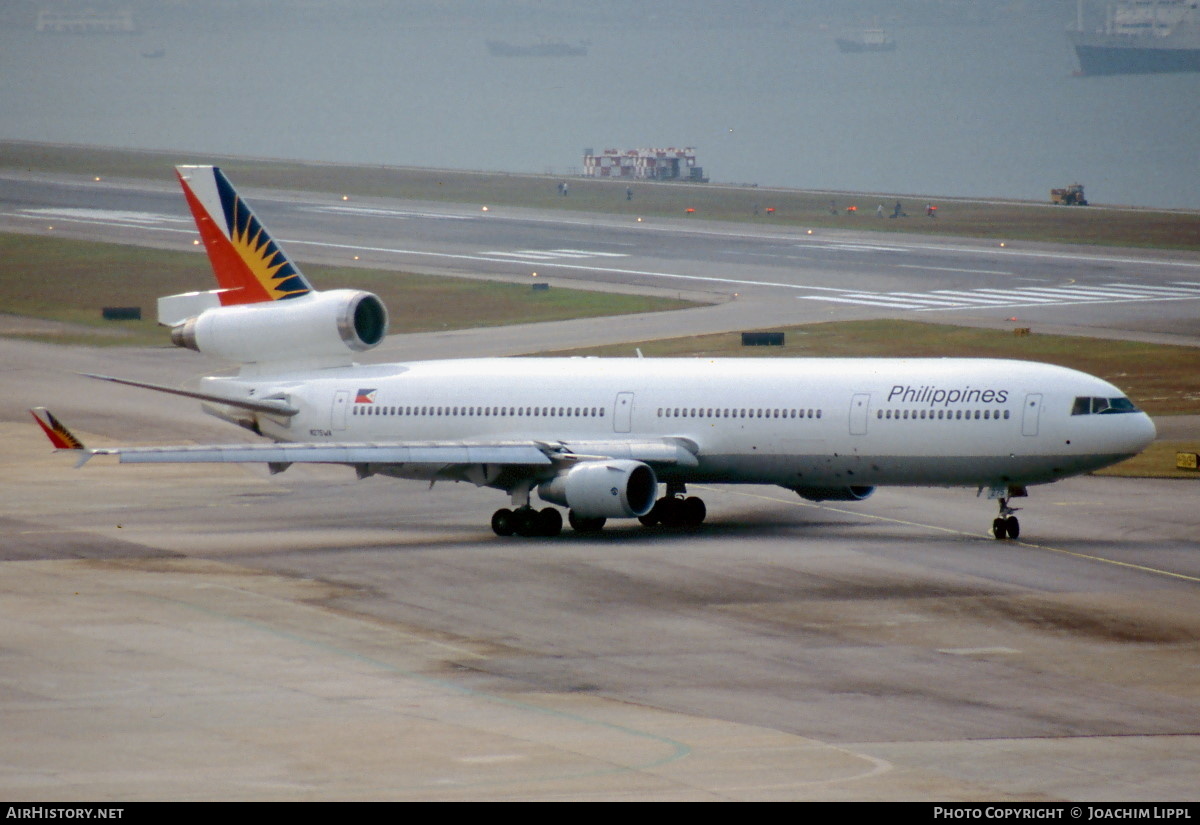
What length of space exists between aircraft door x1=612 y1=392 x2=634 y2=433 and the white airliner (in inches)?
2.2

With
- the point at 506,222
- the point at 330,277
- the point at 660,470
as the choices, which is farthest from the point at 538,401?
the point at 506,222

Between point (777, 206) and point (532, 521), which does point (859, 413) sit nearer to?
point (532, 521)

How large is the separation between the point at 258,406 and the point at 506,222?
9961 cm

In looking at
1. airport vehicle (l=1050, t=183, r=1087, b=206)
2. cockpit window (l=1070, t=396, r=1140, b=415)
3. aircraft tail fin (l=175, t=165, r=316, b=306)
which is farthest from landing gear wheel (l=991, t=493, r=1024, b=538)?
airport vehicle (l=1050, t=183, r=1087, b=206)

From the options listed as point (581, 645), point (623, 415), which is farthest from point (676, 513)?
point (581, 645)

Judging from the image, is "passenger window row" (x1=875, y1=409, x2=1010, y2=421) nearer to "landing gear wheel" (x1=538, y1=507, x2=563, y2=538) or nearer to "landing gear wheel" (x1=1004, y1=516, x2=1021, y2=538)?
"landing gear wheel" (x1=1004, y1=516, x2=1021, y2=538)

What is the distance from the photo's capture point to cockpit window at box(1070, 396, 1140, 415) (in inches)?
1715

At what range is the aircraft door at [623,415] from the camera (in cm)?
4791

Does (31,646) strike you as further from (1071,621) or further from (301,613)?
(1071,621)

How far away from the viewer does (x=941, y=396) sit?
146 feet

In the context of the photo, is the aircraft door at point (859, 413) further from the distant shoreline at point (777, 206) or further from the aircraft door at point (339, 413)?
the distant shoreline at point (777, 206)

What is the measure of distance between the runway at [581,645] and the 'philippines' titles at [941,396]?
365 centimetres

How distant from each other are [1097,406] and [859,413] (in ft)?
19.7

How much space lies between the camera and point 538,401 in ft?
162
